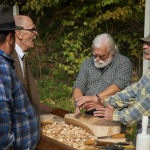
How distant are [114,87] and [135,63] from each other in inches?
138

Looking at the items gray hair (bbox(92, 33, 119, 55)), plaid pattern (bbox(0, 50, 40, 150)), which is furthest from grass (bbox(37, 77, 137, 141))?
plaid pattern (bbox(0, 50, 40, 150))

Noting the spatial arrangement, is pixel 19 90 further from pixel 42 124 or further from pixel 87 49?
pixel 87 49

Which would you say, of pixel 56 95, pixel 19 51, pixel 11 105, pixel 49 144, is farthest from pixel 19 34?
pixel 56 95

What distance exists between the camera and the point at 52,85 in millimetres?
7047

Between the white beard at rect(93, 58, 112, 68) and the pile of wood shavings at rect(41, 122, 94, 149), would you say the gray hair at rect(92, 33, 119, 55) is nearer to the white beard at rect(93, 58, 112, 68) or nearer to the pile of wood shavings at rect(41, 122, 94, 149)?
the white beard at rect(93, 58, 112, 68)

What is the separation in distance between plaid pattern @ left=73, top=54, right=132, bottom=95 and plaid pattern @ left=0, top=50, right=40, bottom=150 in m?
1.82

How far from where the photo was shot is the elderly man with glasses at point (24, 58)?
8.23 feet

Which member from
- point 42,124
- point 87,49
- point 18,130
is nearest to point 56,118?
point 42,124

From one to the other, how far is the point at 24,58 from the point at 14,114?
123cm

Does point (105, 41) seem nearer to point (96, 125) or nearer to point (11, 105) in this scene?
point (96, 125)

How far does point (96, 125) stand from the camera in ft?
7.28

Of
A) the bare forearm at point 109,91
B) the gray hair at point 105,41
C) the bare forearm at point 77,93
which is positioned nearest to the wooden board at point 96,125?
the bare forearm at point 109,91

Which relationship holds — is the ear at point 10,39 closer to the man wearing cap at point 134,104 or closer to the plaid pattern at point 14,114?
the plaid pattern at point 14,114

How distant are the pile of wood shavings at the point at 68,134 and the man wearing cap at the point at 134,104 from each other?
273mm
